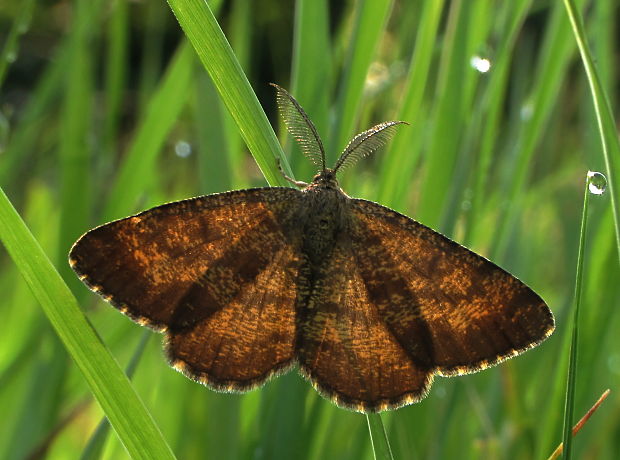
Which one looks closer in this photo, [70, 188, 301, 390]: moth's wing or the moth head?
[70, 188, 301, 390]: moth's wing

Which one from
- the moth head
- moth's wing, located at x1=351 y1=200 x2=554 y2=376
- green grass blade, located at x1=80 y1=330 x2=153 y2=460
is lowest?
green grass blade, located at x1=80 y1=330 x2=153 y2=460

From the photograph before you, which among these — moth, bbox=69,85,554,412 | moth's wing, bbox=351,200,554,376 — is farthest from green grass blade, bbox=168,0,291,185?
moth's wing, bbox=351,200,554,376

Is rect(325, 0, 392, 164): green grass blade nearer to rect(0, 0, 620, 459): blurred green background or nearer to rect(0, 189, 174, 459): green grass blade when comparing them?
rect(0, 0, 620, 459): blurred green background

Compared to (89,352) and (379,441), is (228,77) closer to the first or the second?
(89,352)

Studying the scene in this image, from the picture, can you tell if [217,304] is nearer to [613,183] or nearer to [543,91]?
[613,183]

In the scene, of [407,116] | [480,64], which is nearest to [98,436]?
[407,116]

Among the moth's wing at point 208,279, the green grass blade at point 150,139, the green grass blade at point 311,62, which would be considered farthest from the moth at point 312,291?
the green grass blade at point 150,139
